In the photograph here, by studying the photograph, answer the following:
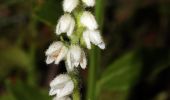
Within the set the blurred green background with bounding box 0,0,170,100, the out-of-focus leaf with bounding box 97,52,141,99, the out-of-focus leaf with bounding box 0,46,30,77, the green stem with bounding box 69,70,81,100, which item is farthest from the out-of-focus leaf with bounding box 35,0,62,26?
the out-of-focus leaf with bounding box 0,46,30,77

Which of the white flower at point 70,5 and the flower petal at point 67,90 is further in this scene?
the flower petal at point 67,90

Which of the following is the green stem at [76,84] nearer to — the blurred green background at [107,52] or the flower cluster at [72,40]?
the flower cluster at [72,40]

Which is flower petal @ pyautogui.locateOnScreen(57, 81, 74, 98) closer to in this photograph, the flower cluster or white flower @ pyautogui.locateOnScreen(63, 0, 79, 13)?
the flower cluster

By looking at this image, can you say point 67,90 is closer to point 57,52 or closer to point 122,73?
point 57,52

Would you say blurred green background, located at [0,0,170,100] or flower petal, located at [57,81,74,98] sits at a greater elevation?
blurred green background, located at [0,0,170,100]

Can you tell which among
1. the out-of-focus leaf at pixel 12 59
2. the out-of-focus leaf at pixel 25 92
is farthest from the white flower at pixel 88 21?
the out-of-focus leaf at pixel 12 59

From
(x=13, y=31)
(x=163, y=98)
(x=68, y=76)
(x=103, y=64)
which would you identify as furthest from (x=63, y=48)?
(x=13, y=31)

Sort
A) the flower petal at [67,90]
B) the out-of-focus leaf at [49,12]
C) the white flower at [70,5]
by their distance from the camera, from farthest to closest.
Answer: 1. the out-of-focus leaf at [49,12]
2. the flower petal at [67,90]
3. the white flower at [70,5]

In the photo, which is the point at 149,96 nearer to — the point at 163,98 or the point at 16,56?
the point at 163,98
